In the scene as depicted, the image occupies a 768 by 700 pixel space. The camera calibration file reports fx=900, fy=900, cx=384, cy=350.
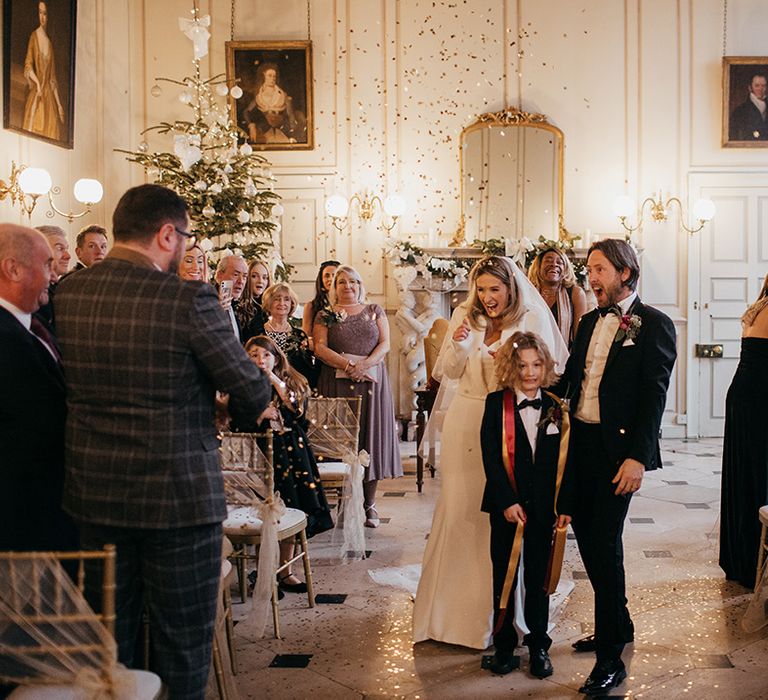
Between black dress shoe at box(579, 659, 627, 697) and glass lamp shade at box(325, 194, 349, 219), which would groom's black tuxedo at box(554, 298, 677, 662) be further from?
glass lamp shade at box(325, 194, 349, 219)

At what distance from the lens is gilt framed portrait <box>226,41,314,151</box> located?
31.8ft

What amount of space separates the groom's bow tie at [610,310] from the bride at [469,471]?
0.32 meters

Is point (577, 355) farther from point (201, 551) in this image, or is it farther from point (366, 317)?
point (366, 317)

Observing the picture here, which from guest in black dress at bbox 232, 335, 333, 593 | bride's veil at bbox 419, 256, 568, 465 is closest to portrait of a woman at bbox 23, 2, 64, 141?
guest in black dress at bbox 232, 335, 333, 593

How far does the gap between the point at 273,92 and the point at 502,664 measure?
24.9ft

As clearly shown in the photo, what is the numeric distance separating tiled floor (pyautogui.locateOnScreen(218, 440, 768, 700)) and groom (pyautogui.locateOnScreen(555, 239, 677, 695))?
0.26 meters

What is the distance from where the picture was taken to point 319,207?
9.84 m

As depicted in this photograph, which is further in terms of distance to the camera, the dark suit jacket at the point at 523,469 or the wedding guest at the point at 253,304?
the wedding guest at the point at 253,304

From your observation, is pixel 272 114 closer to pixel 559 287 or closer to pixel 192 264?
pixel 559 287

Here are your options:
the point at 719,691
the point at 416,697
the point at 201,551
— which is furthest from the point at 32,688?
the point at 719,691

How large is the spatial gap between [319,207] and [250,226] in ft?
7.66

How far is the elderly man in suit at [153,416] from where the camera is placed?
2229mm

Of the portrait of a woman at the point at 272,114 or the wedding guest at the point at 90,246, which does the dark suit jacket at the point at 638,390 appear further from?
the portrait of a woman at the point at 272,114

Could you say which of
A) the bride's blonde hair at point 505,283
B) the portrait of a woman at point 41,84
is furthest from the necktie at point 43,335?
the portrait of a woman at point 41,84
